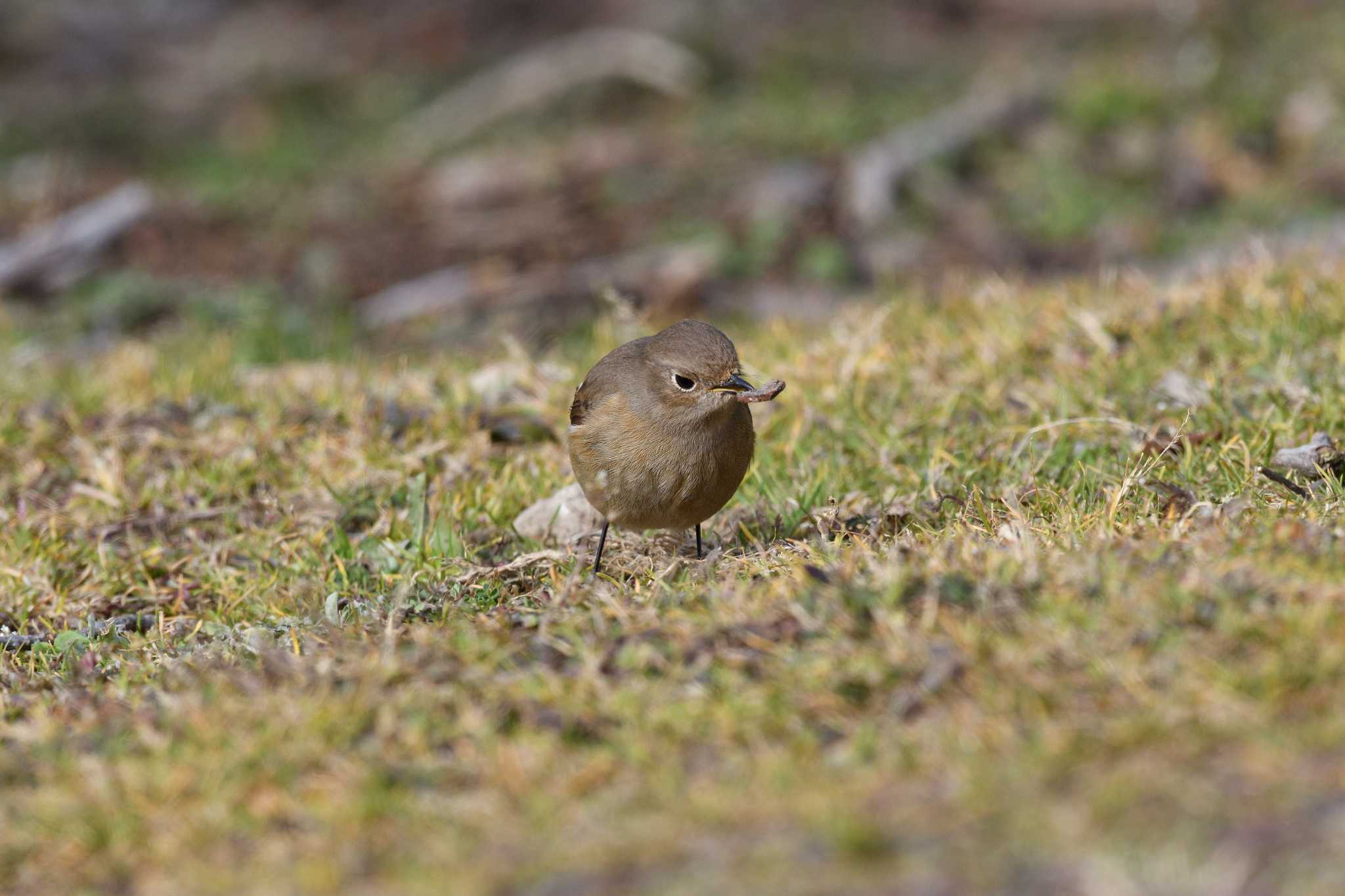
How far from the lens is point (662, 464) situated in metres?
4.81

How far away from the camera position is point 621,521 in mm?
4965

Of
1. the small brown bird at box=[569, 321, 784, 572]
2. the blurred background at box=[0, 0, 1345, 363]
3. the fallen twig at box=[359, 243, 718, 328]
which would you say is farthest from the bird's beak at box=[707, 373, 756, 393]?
the fallen twig at box=[359, 243, 718, 328]

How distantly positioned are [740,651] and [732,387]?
1.43m

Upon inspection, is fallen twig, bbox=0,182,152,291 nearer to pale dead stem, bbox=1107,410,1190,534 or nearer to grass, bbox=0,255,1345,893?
Answer: grass, bbox=0,255,1345,893

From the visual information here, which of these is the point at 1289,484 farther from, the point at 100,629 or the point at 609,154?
the point at 609,154

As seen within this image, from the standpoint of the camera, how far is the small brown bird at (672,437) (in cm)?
480

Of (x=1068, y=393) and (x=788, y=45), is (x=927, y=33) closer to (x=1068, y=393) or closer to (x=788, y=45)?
(x=788, y=45)

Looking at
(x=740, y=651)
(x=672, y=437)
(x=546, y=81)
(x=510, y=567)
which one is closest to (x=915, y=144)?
(x=546, y=81)

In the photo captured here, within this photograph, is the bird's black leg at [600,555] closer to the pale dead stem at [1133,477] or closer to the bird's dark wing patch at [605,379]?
the bird's dark wing patch at [605,379]

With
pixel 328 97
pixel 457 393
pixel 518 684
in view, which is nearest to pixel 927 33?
pixel 328 97

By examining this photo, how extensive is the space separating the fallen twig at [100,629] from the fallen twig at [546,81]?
896 centimetres

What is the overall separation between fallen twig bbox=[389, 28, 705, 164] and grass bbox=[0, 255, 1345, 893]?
775 centimetres

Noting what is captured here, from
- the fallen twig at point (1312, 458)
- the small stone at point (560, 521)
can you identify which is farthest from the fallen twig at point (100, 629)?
the fallen twig at point (1312, 458)

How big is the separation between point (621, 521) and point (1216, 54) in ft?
31.3
